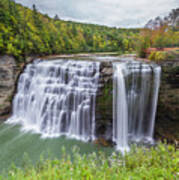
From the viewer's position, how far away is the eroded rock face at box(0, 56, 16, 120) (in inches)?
450

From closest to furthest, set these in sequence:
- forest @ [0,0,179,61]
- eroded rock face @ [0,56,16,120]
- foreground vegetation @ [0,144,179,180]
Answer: foreground vegetation @ [0,144,179,180] < eroded rock face @ [0,56,16,120] < forest @ [0,0,179,61]

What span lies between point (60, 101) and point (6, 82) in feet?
16.8

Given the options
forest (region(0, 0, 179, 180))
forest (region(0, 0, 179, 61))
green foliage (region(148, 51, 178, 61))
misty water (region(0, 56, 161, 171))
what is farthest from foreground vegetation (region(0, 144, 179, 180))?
forest (region(0, 0, 179, 61))

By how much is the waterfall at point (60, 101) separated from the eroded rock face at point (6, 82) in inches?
24.1

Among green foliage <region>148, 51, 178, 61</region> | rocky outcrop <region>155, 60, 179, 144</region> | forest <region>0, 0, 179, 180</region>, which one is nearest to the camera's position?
forest <region>0, 0, 179, 180</region>

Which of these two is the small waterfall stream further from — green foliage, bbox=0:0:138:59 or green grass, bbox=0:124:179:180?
green foliage, bbox=0:0:138:59

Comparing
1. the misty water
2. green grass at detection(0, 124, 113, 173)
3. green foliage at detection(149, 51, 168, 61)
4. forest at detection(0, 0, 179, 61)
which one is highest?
forest at detection(0, 0, 179, 61)

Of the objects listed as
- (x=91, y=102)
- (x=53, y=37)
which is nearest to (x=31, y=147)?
(x=91, y=102)

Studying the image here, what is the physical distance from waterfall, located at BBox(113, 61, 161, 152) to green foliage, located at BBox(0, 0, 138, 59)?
8.95 m

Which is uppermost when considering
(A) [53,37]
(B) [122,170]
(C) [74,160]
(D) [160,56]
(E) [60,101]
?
(A) [53,37]

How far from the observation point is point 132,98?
9.41 m

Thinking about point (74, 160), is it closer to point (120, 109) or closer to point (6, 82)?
point (120, 109)

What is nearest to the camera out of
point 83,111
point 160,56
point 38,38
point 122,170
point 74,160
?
point 122,170

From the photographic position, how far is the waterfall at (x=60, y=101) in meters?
9.57
